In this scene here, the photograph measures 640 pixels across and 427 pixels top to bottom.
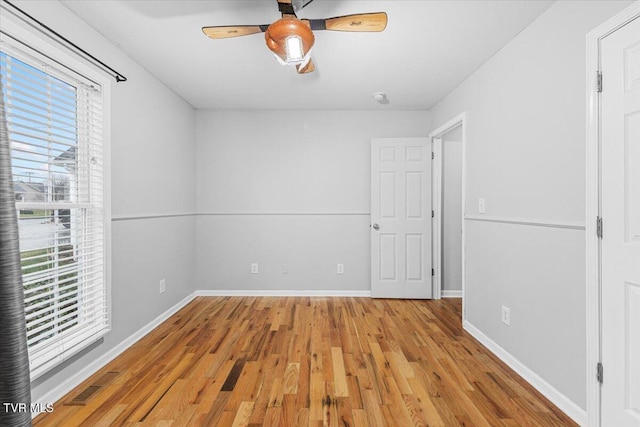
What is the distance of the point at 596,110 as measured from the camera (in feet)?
5.38

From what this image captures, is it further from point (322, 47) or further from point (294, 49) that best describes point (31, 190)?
point (322, 47)

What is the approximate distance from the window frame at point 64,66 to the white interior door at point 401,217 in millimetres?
2788

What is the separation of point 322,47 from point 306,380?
245 cm

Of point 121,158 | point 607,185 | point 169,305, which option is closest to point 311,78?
point 121,158

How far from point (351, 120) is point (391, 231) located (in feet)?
4.99

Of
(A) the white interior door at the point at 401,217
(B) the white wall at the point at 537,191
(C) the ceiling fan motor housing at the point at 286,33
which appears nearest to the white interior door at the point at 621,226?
(B) the white wall at the point at 537,191

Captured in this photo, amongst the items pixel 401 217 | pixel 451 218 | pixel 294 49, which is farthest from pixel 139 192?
pixel 451 218

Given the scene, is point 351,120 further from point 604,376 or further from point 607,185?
point 604,376

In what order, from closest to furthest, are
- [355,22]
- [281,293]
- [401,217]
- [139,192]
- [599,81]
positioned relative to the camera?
1. [599,81]
2. [355,22]
3. [139,192]
4. [401,217]
5. [281,293]

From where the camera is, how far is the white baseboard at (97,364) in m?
1.90

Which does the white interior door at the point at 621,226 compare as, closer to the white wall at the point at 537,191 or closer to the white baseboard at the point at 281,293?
the white wall at the point at 537,191

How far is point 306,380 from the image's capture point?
211 centimetres

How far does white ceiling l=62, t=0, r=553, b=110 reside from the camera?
6.67 ft

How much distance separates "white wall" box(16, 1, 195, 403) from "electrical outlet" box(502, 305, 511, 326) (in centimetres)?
300
